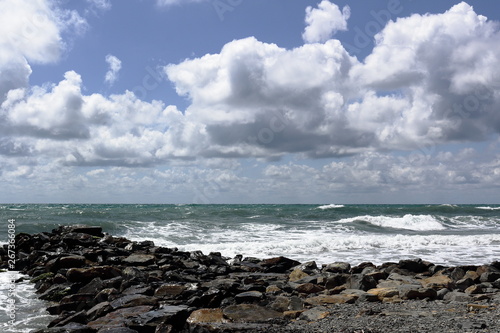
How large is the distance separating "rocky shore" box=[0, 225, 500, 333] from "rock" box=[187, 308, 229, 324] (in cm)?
1

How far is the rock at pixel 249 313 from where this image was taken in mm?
6314

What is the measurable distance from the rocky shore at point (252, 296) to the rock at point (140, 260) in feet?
0.08

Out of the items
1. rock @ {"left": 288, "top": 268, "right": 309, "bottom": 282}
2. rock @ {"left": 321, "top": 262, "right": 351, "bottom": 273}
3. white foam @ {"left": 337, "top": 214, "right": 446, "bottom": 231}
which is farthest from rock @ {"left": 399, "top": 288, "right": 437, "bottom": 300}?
white foam @ {"left": 337, "top": 214, "right": 446, "bottom": 231}

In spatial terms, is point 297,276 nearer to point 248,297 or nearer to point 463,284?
point 248,297

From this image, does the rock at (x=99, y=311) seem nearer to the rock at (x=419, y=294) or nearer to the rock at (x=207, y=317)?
the rock at (x=207, y=317)

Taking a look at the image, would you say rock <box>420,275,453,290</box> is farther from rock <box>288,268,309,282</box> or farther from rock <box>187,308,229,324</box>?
rock <box>187,308,229,324</box>

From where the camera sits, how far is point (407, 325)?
18.0 ft

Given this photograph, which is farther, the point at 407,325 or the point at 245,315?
the point at 245,315

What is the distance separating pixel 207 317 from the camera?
6.18 meters

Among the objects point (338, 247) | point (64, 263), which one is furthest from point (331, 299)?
point (338, 247)

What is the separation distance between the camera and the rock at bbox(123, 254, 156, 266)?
10.9m

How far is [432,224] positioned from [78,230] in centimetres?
2806

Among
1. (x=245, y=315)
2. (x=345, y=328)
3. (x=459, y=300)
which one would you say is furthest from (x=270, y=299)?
(x=459, y=300)

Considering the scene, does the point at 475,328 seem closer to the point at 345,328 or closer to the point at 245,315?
the point at 345,328
